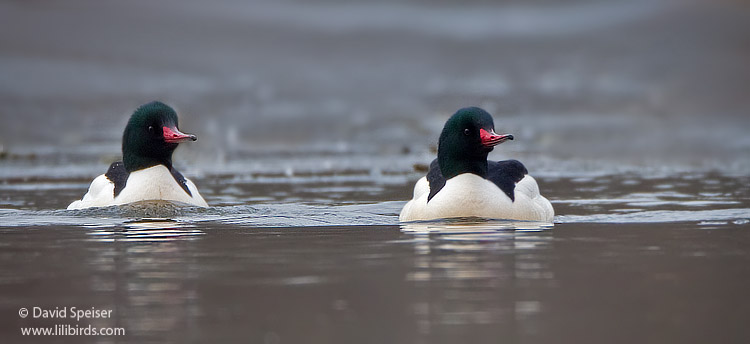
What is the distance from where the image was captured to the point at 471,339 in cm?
540

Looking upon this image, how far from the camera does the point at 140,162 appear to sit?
1345cm

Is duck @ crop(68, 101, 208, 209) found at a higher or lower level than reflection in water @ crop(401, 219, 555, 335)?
higher

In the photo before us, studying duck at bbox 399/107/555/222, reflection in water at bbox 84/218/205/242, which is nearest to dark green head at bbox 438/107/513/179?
duck at bbox 399/107/555/222

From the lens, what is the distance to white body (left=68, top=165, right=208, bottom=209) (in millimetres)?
12961

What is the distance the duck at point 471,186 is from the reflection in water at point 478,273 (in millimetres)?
319

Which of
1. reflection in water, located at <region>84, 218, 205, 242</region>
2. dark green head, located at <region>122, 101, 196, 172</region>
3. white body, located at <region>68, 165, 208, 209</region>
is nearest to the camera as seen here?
reflection in water, located at <region>84, 218, 205, 242</region>

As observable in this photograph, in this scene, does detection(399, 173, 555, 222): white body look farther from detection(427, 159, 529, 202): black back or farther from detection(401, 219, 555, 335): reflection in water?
detection(401, 219, 555, 335): reflection in water

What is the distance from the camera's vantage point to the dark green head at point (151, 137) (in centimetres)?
1345

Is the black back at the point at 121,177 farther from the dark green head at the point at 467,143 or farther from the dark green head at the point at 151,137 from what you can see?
the dark green head at the point at 467,143

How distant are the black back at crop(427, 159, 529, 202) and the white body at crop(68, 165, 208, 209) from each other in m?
2.67

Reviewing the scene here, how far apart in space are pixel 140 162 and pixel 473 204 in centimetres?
428

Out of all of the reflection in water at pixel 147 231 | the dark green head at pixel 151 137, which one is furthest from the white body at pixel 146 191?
the reflection in water at pixel 147 231

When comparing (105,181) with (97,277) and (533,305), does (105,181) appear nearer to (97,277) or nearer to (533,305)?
(97,277)

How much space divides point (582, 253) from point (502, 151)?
1850cm
